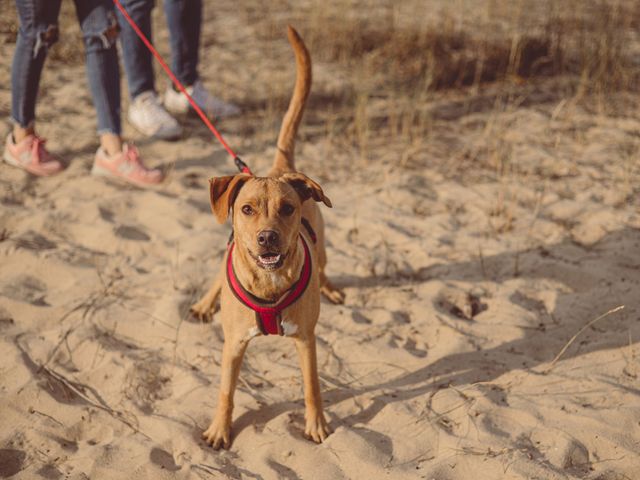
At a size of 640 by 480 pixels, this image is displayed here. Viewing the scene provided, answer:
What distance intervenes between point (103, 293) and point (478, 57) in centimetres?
514

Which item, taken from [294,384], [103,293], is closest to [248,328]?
[294,384]

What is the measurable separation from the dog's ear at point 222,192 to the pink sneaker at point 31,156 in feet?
9.17

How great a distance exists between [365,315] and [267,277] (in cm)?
125

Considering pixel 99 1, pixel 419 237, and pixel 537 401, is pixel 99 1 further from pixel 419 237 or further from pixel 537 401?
pixel 537 401

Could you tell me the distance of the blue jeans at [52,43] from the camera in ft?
14.3

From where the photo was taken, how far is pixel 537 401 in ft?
10.2

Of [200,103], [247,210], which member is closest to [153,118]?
[200,103]

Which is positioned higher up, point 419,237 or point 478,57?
point 478,57

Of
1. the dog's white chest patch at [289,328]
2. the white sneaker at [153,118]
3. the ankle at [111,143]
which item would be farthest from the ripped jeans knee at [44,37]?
the dog's white chest patch at [289,328]

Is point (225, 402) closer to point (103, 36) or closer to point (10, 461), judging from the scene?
point (10, 461)

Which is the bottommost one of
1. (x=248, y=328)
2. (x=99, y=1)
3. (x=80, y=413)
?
(x=80, y=413)

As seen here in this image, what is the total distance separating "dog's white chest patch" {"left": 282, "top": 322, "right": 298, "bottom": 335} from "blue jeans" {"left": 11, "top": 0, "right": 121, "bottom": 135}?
287 centimetres

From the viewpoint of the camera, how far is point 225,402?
9.57 ft

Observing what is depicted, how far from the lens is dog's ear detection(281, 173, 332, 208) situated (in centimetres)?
279
